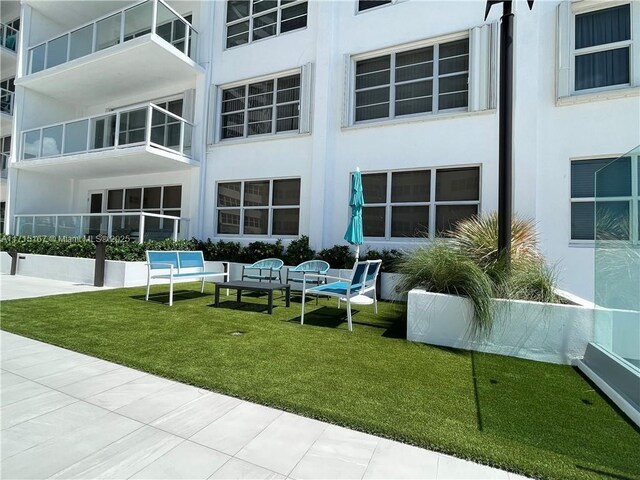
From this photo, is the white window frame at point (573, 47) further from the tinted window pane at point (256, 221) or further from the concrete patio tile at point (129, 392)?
the concrete patio tile at point (129, 392)

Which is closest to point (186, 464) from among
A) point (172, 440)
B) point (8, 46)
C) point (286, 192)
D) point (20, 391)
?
Answer: point (172, 440)

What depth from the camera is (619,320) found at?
3.67 meters

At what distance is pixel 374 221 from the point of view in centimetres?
1015

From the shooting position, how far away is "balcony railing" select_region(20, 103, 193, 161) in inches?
446

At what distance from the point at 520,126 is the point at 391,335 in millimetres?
6197

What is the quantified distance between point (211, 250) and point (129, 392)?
8.61 meters

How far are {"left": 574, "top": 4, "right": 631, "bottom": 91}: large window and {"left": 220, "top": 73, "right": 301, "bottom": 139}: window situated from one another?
741cm

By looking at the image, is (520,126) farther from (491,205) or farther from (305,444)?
Result: (305,444)

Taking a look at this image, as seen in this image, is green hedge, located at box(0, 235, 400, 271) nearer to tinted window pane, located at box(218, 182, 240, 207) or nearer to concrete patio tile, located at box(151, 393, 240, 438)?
tinted window pane, located at box(218, 182, 240, 207)

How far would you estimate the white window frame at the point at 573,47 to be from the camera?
772 centimetres

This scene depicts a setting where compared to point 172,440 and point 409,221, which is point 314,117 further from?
point 172,440

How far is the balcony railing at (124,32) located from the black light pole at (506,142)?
35.4 ft

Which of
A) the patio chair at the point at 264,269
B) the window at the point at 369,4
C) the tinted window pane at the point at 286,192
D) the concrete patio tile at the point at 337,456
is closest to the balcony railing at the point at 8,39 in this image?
the tinted window pane at the point at 286,192

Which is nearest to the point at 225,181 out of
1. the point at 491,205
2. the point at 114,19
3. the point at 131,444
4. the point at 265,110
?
the point at 265,110
